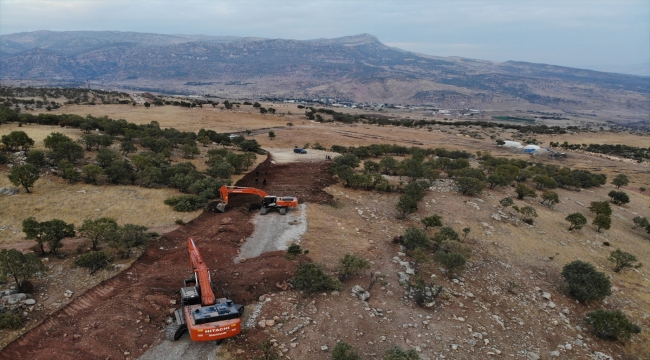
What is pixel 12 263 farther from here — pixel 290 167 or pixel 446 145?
pixel 446 145

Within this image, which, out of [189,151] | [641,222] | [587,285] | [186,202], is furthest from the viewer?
[189,151]

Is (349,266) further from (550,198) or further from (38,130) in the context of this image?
(38,130)

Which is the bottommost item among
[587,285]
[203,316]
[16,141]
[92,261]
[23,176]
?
[587,285]

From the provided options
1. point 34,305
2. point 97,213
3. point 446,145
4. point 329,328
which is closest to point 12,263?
point 34,305

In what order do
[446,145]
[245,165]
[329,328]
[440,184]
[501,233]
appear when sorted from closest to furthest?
[329,328] → [501,233] → [440,184] → [245,165] → [446,145]

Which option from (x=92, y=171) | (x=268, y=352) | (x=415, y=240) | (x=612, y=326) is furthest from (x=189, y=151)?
(x=612, y=326)
